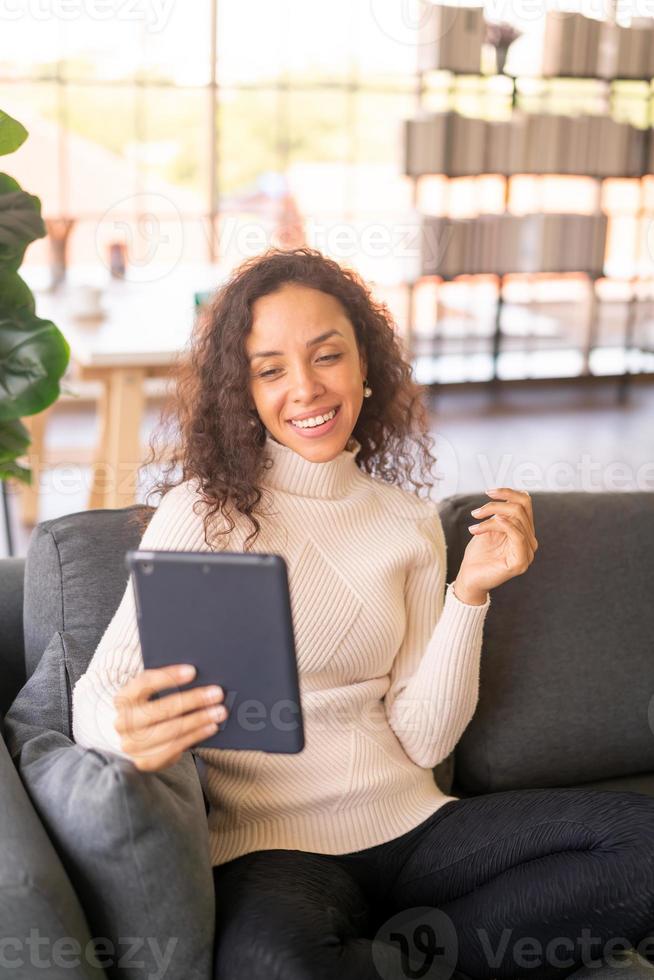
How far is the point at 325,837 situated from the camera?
5.15 ft

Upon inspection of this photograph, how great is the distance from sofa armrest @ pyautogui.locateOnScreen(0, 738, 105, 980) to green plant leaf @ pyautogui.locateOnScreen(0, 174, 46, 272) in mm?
718

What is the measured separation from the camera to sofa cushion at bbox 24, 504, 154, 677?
1738 mm

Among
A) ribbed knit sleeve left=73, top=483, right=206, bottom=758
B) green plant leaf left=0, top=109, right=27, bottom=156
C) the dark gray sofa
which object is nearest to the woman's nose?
ribbed knit sleeve left=73, top=483, right=206, bottom=758

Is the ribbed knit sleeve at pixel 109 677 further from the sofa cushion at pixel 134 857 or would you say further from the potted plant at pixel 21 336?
the potted plant at pixel 21 336

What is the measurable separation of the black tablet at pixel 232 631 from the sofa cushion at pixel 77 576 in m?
0.48

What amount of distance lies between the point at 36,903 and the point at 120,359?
2.28 m

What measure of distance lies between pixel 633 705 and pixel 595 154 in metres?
4.67

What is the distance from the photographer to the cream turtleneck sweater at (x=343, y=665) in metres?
1.57

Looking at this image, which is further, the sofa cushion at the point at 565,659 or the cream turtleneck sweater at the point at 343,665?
the sofa cushion at the point at 565,659

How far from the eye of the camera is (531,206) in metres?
6.34

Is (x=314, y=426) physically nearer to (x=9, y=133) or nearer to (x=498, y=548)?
(x=498, y=548)

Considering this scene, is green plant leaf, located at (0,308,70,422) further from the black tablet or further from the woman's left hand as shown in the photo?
the woman's left hand

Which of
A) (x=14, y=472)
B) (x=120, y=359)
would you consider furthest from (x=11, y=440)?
(x=120, y=359)

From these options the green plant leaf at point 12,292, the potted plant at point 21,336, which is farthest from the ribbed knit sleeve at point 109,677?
the green plant leaf at point 12,292
